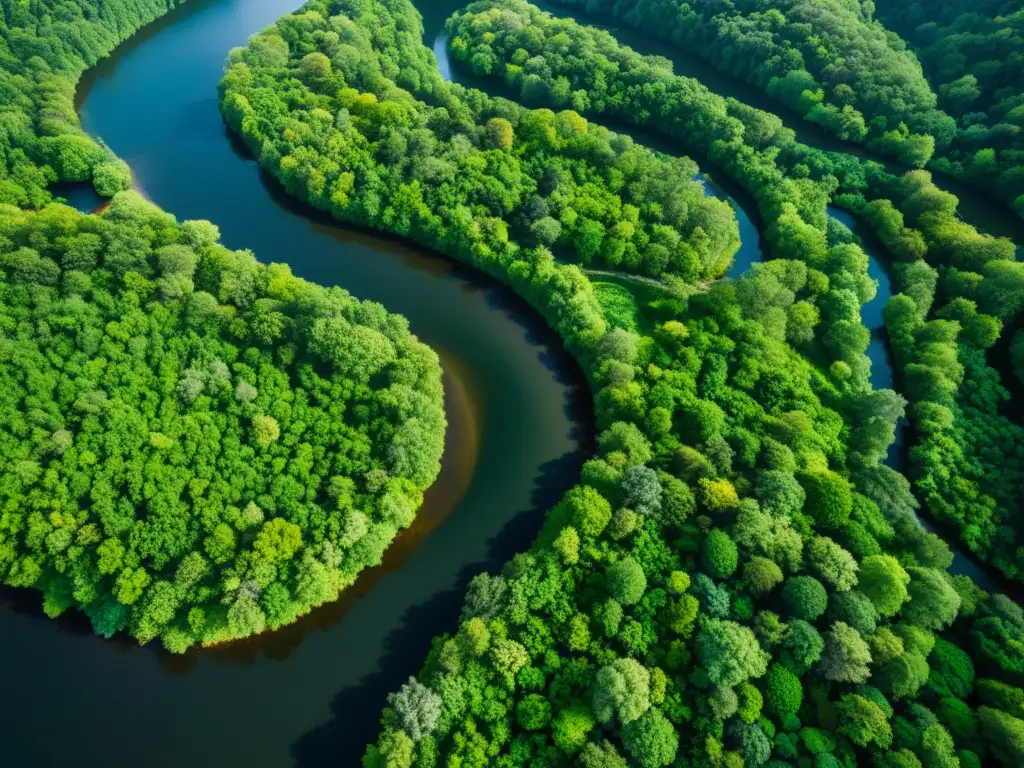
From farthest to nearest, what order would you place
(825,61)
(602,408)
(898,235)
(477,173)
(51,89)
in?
(825,61) → (51,89) → (898,235) → (477,173) → (602,408)

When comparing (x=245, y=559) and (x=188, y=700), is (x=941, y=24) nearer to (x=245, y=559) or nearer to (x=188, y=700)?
(x=245, y=559)

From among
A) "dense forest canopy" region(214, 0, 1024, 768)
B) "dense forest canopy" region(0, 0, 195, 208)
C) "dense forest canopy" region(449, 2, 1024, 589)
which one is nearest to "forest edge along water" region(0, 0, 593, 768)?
"dense forest canopy" region(214, 0, 1024, 768)

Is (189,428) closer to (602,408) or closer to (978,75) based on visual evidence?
(602,408)

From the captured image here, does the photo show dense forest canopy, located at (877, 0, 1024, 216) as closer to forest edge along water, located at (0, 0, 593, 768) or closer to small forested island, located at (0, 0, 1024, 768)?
small forested island, located at (0, 0, 1024, 768)

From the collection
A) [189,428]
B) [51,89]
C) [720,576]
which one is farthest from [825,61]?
[51,89]

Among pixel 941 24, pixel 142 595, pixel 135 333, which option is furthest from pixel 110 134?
pixel 941 24

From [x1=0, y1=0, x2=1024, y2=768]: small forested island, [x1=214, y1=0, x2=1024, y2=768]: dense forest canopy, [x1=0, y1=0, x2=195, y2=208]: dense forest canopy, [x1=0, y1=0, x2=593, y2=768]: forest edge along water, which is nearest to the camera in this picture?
[x1=214, y1=0, x2=1024, y2=768]: dense forest canopy

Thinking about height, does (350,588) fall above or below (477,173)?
below
